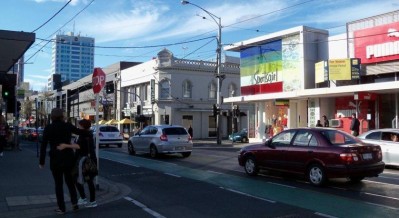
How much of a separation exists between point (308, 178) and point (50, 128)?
22.4ft

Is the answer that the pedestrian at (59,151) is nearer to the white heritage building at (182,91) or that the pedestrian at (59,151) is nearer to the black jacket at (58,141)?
the black jacket at (58,141)

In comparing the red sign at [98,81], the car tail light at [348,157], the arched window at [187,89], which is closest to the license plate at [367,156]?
the car tail light at [348,157]

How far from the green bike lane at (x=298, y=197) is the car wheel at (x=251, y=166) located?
1.52 feet

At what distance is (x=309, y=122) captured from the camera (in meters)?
30.5

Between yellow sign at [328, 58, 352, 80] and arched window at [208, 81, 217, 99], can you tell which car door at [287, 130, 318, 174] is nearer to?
yellow sign at [328, 58, 352, 80]

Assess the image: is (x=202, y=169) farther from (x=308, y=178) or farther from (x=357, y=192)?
(x=357, y=192)

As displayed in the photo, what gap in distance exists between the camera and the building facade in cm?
2561

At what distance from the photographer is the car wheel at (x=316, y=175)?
11521 millimetres

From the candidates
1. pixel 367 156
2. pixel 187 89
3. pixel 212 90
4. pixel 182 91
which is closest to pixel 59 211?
pixel 367 156

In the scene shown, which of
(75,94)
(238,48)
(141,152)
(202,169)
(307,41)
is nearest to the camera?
(202,169)

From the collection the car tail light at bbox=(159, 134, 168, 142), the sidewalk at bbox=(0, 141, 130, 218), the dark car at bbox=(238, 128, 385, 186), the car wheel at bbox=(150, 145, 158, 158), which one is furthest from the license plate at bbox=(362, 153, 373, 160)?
the car wheel at bbox=(150, 145, 158, 158)

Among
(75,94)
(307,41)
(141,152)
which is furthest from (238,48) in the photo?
(75,94)

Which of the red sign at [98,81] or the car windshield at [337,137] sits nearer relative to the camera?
the red sign at [98,81]

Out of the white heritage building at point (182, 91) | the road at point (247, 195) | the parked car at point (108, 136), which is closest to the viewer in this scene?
the road at point (247, 195)
